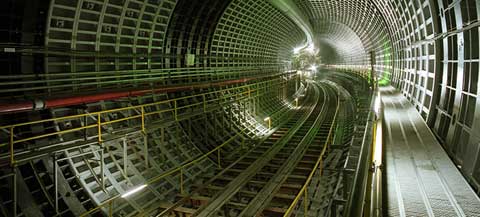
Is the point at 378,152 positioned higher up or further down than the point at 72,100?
further down

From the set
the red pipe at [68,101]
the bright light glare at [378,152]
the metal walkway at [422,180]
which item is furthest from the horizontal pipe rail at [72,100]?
the metal walkway at [422,180]

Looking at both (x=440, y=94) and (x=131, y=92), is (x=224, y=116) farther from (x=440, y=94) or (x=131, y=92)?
(x=440, y=94)

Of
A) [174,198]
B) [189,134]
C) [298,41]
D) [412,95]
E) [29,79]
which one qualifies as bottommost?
[174,198]

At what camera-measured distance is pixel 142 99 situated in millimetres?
11500

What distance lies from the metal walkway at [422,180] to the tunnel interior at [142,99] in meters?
0.31

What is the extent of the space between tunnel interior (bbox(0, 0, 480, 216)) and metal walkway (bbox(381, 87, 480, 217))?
313mm

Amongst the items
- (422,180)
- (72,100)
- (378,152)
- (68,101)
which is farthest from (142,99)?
(422,180)

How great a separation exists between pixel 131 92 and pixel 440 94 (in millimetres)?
9794

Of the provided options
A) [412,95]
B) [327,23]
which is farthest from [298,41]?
[412,95]

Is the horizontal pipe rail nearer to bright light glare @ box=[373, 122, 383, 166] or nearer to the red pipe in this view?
the red pipe

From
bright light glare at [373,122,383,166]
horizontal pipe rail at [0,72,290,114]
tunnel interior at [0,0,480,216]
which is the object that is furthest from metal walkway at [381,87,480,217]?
horizontal pipe rail at [0,72,290,114]

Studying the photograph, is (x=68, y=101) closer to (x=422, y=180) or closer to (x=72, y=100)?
(x=72, y=100)

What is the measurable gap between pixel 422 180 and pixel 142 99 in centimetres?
870

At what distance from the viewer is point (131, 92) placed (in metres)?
10.1
